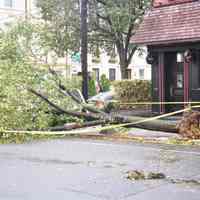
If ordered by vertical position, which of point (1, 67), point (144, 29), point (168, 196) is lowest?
point (168, 196)

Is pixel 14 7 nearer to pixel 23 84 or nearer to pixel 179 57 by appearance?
pixel 179 57

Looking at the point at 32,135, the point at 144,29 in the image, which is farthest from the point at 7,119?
the point at 144,29

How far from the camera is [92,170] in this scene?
9.02 m

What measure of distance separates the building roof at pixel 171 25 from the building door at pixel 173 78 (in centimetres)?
115

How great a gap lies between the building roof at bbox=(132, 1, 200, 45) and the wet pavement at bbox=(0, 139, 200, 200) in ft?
20.9

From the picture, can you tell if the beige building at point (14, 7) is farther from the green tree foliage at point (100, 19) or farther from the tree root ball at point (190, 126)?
the tree root ball at point (190, 126)

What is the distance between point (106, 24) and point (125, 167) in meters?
23.2

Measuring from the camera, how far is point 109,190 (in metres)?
7.41

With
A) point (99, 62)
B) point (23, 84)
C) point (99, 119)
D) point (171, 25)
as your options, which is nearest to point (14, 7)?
point (99, 62)

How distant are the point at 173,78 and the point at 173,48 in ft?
4.32

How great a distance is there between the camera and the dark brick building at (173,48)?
18016 millimetres

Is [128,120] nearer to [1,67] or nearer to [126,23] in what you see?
[1,67]

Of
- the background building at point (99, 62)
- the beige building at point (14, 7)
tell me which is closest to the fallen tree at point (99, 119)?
the background building at point (99, 62)

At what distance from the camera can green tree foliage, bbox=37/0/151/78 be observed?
29594mm
